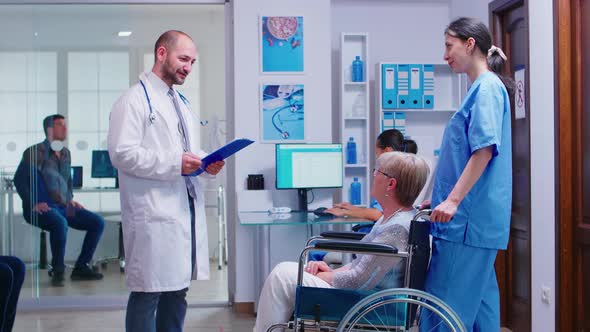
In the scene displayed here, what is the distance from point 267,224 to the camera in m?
4.08

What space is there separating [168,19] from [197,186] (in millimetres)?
2501

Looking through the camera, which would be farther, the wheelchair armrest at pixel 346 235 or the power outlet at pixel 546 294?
the power outlet at pixel 546 294

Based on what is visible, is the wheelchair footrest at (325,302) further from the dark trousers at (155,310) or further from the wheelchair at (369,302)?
the dark trousers at (155,310)

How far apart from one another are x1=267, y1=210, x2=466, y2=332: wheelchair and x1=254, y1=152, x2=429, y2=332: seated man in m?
0.07

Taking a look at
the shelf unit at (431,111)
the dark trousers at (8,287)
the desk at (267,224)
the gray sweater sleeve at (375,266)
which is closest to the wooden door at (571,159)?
the desk at (267,224)

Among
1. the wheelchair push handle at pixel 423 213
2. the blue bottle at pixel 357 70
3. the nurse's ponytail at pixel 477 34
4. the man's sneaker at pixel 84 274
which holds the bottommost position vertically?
the man's sneaker at pixel 84 274

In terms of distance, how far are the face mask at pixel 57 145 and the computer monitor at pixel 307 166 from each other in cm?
156

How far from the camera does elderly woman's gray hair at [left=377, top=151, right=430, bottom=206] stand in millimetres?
2730

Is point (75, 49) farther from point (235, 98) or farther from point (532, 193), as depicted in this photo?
point (532, 193)

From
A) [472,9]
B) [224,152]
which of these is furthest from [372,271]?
[472,9]

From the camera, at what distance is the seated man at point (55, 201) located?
521 cm

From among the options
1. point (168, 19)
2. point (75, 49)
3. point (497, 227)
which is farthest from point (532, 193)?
point (75, 49)

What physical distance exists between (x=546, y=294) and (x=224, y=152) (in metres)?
1.87

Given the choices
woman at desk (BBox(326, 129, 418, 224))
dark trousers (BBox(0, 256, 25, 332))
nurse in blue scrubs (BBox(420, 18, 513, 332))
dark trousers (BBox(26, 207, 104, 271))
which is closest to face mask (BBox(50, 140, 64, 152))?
dark trousers (BBox(26, 207, 104, 271))
